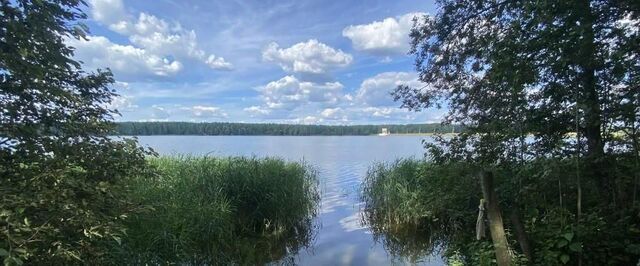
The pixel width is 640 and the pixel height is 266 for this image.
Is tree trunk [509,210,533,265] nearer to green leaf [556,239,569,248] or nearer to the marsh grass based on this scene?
green leaf [556,239,569,248]

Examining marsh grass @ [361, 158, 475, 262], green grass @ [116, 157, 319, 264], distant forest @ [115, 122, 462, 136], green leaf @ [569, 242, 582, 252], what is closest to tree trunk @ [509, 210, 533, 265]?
green leaf @ [569, 242, 582, 252]

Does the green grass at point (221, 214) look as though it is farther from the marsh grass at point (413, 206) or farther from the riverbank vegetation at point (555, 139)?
the riverbank vegetation at point (555, 139)

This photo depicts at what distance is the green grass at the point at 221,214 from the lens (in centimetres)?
621

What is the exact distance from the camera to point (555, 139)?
15.9 ft

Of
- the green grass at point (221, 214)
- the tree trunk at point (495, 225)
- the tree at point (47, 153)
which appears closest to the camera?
the tree at point (47, 153)

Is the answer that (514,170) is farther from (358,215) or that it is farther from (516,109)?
(358,215)

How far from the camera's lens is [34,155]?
2.89 metres

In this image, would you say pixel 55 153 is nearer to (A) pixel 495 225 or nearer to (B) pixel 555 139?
(A) pixel 495 225

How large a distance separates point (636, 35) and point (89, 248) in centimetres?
493

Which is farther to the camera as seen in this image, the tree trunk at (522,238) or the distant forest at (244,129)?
the distant forest at (244,129)

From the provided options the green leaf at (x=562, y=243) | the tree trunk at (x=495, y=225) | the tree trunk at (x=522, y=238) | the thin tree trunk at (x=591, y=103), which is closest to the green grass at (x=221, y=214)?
the tree trunk at (x=495, y=225)

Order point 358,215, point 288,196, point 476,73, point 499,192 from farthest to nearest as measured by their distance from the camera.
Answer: point 358,215 → point 288,196 → point 476,73 → point 499,192

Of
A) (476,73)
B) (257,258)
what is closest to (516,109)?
(476,73)

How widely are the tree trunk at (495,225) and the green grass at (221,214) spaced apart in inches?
159
